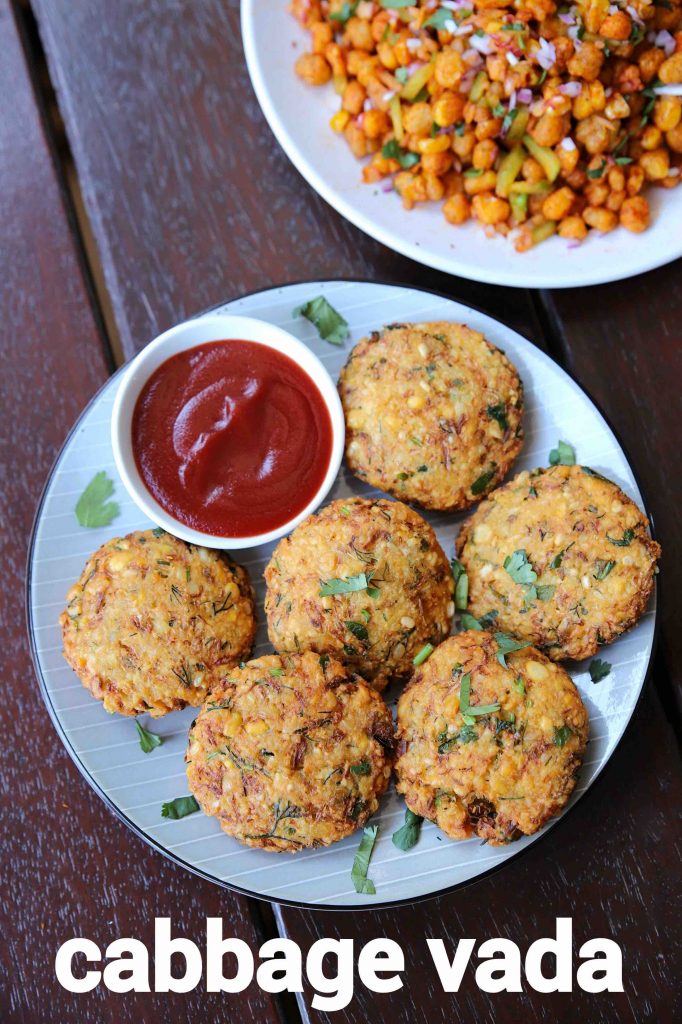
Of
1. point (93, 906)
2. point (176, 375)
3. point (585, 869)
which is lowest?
point (93, 906)

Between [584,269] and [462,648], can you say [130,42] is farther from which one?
[462,648]

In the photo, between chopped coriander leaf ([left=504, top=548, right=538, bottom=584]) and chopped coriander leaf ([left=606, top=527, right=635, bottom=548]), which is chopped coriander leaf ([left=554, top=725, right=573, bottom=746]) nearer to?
chopped coriander leaf ([left=504, top=548, right=538, bottom=584])

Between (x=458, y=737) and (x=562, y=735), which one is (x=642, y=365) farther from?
(x=458, y=737)

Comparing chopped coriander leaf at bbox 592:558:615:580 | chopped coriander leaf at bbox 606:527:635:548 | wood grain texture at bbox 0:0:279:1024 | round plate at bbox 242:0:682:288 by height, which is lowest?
wood grain texture at bbox 0:0:279:1024

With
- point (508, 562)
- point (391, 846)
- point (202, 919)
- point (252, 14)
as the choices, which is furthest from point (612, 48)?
point (202, 919)

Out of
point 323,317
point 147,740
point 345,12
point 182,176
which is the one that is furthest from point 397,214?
point 147,740

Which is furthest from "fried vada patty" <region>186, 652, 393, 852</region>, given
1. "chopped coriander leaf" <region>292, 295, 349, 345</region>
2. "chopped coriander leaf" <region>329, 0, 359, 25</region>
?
"chopped coriander leaf" <region>329, 0, 359, 25</region>
